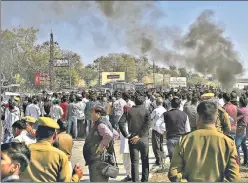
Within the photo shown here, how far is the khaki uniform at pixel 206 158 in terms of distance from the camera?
3.41m

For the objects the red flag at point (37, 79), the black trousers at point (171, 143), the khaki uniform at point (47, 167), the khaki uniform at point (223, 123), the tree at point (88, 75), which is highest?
the tree at point (88, 75)

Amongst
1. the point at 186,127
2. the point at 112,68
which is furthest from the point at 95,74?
the point at 186,127

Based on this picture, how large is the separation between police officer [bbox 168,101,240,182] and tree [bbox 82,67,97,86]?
76.7m

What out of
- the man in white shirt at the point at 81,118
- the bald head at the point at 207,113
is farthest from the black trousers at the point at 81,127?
the bald head at the point at 207,113

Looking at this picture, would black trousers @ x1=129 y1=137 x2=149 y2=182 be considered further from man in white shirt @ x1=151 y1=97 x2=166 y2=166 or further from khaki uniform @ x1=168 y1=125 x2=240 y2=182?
khaki uniform @ x1=168 y1=125 x2=240 y2=182

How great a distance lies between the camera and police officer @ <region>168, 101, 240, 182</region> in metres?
3.41

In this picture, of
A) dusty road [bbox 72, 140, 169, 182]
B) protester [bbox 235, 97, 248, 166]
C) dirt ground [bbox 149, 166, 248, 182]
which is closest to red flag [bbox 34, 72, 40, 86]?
dusty road [bbox 72, 140, 169, 182]

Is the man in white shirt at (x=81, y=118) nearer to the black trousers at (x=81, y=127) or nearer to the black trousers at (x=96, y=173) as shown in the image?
the black trousers at (x=81, y=127)

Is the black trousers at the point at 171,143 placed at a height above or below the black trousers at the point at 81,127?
above

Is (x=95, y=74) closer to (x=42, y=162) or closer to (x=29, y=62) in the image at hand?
(x=29, y=62)

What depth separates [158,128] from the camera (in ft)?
25.7

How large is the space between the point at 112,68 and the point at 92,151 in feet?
229

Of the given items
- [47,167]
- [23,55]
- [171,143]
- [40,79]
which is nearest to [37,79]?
[40,79]

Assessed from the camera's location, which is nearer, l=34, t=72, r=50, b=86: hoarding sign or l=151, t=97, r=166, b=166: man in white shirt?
l=151, t=97, r=166, b=166: man in white shirt
